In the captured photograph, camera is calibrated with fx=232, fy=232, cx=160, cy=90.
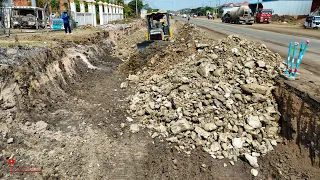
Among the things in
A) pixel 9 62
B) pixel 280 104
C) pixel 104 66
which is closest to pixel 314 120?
pixel 280 104

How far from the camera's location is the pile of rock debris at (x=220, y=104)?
17.0 ft

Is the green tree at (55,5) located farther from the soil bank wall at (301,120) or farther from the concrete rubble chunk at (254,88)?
the soil bank wall at (301,120)

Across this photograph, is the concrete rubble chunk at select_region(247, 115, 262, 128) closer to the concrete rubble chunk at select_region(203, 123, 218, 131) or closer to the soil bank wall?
the soil bank wall

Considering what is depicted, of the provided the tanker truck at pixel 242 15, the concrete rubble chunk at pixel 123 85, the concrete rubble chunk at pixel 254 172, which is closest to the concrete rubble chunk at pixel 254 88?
the concrete rubble chunk at pixel 254 172

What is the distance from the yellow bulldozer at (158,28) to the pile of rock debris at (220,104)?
7.11 metres

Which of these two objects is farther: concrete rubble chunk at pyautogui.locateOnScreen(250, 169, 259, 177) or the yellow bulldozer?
the yellow bulldozer

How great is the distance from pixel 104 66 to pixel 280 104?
8677mm

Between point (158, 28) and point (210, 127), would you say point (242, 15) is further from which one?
point (210, 127)

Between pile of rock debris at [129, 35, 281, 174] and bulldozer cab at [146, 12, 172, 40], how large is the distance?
23.4 ft

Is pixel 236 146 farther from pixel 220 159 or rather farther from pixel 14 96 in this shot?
pixel 14 96

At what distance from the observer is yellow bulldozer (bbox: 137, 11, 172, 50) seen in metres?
14.2

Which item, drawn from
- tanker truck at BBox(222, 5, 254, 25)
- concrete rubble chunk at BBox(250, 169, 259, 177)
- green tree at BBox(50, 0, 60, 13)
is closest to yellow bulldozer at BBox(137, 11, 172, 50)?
concrete rubble chunk at BBox(250, 169, 259, 177)

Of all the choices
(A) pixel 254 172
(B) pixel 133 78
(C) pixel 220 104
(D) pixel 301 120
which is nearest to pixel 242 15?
(B) pixel 133 78

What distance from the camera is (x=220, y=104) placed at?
5.79m
